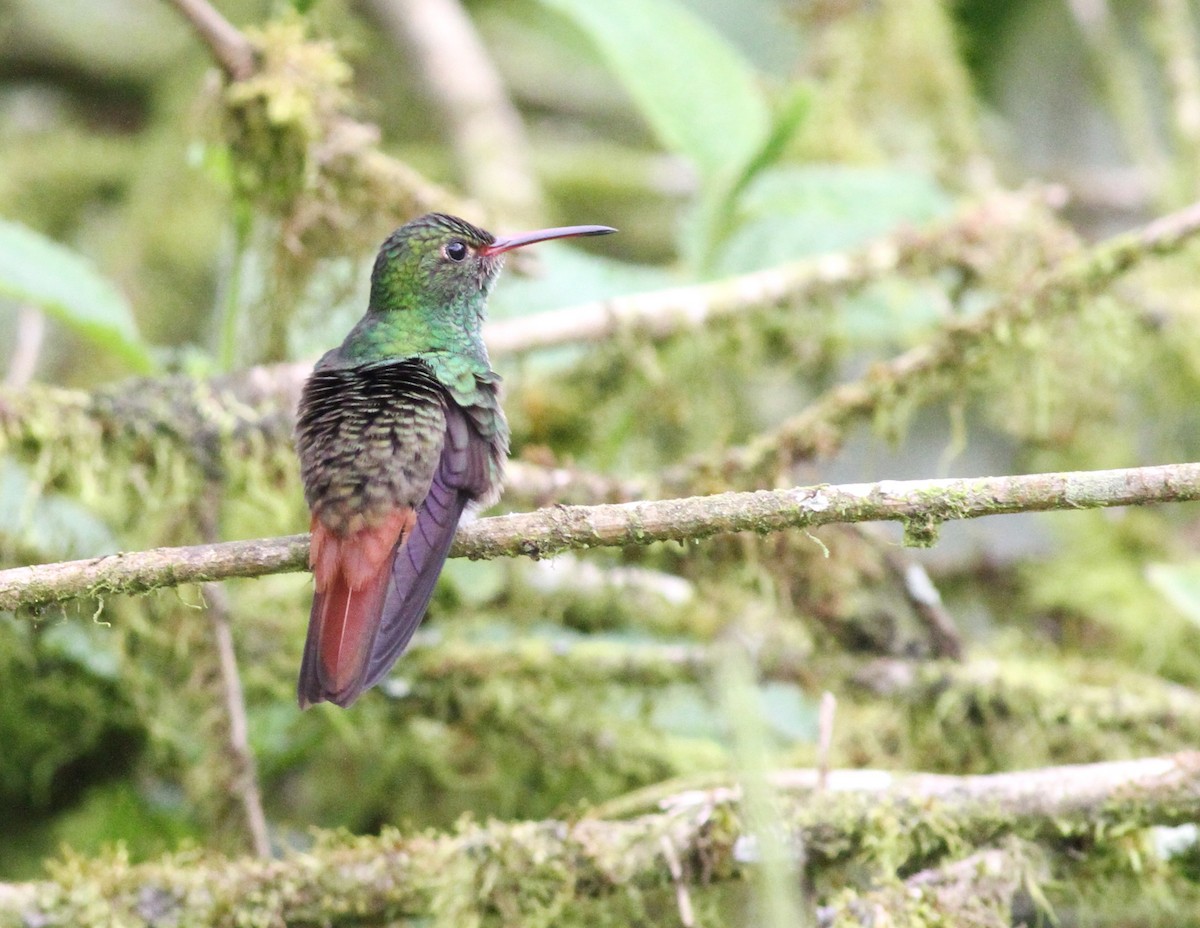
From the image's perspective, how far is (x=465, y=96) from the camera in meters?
5.77

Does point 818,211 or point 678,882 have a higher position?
point 818,211

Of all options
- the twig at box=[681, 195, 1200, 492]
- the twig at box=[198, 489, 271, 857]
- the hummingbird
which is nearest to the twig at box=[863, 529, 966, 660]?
the twig at box=[681, 195, 1200, 492]

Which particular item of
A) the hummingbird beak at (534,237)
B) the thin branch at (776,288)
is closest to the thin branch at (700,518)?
the hummingbird beak at (534,237)

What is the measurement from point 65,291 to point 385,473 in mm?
1205

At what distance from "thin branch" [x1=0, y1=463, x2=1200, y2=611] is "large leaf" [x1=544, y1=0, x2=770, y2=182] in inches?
89.0

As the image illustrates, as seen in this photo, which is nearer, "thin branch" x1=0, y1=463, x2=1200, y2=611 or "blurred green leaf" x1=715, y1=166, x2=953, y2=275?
"thin branch" x1=0, y1=463, x2=1200, y2=611

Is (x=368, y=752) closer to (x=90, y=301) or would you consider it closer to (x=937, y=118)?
(x=90, y=301)

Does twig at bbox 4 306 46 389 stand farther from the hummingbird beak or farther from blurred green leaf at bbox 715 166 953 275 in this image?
blurred green leaf at bbox 715 166 953 275

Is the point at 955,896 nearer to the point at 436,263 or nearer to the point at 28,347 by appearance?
the point at 436,263

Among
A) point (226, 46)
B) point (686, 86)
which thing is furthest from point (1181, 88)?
point (226, 46)

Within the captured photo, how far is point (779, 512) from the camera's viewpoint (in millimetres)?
1984

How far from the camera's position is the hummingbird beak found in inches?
121

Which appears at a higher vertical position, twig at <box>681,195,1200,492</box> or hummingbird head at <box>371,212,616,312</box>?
hummingbird head at <box>371,212,616,312</box>

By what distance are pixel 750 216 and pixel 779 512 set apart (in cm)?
234
